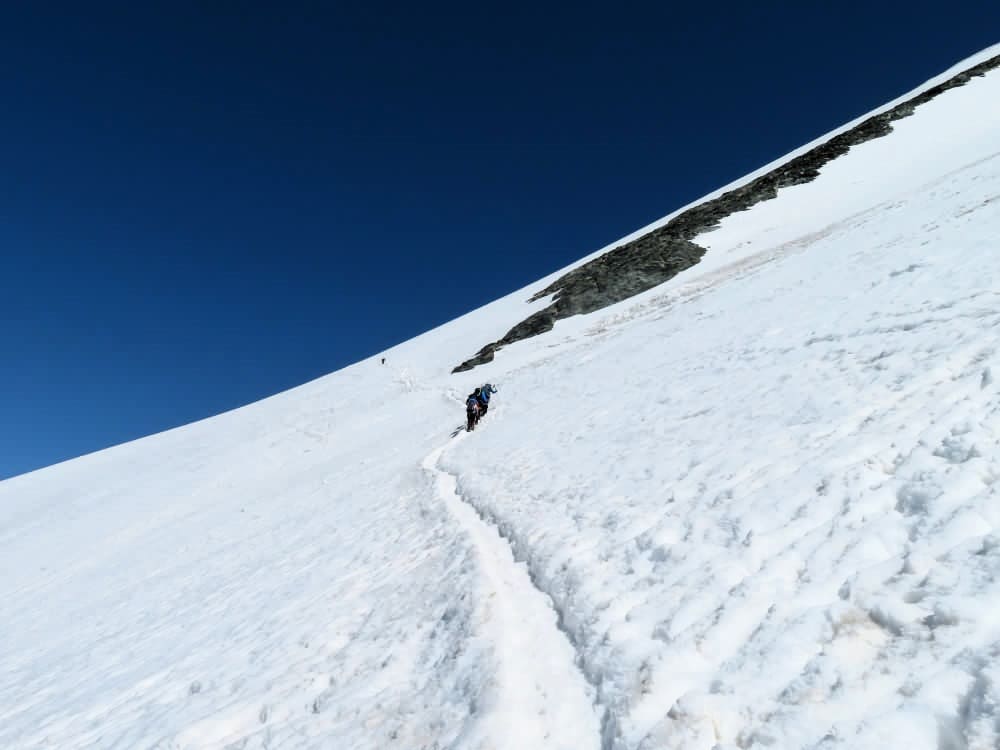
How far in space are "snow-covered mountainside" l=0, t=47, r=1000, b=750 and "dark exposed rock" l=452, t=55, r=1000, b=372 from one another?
16931 millimetres

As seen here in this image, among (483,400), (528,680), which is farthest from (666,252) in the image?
(528,680)

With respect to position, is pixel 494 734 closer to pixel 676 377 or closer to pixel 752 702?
pixel 752 702

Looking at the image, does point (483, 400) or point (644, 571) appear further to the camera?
point (483, 400)

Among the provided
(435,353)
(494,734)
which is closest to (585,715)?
(494,734)

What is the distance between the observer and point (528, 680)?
4.41 metres

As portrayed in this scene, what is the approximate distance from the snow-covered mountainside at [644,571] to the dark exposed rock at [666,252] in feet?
55.5

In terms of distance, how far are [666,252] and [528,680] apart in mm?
35281

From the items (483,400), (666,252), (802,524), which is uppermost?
(666,252)

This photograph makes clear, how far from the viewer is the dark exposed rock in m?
34.4

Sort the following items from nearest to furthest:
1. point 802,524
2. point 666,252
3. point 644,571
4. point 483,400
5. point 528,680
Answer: point 528,680 → point 802,524 → point 644,571 → point 483,400 → point 666,252

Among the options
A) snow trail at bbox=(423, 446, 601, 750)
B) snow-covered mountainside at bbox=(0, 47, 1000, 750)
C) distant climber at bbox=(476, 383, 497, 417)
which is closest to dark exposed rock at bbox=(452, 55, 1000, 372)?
distant climber at bbox=(476, 383, 497, 417)

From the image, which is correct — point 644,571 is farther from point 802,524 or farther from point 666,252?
point 666,252

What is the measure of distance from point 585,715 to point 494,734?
0.63 metres

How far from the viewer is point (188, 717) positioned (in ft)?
19.5
